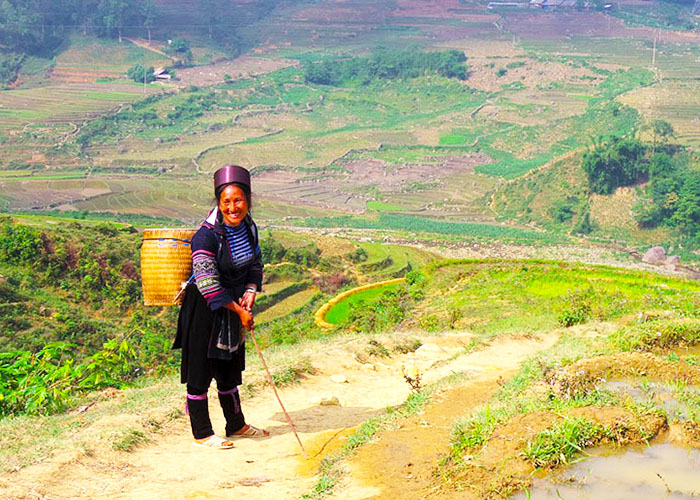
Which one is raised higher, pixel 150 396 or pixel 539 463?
pixel 539 463

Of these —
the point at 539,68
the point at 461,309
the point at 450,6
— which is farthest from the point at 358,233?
the point at 450,6

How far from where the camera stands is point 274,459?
521 cm

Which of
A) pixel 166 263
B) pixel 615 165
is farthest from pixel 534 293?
pixel 615 165

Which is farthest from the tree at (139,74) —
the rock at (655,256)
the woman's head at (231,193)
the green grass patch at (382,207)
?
the woman's head at (231,193)

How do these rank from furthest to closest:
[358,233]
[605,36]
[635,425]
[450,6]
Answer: [450,6]
[605,36]
[358,233]
[635,425]

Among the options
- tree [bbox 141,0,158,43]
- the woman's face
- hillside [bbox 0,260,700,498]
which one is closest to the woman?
the woman's face

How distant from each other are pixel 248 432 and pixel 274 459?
0.50 meters

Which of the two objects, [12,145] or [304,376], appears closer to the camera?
[304,376]

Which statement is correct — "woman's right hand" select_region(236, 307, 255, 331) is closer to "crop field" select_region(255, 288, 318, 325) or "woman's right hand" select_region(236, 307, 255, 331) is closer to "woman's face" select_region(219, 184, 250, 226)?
"woman's face" select_region(219, 184, 250, 226)

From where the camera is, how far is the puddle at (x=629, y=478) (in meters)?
3.99

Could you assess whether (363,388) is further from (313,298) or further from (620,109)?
(620,109)

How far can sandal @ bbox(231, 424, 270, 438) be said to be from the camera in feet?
18.5

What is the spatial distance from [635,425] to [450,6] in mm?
115644

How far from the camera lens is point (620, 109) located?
2655 inches
